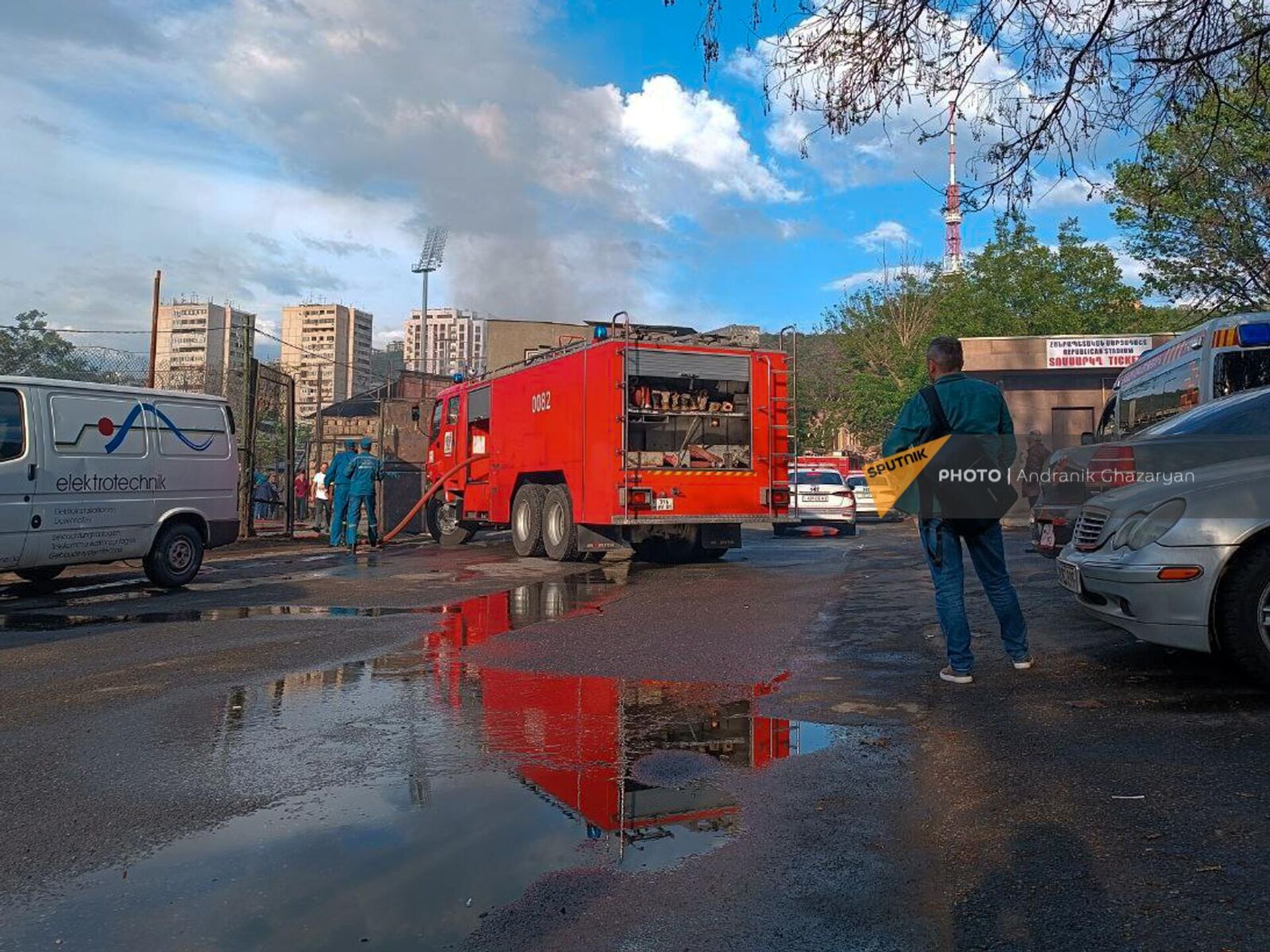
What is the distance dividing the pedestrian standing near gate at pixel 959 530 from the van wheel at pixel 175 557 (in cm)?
838

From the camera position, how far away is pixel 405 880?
9.46 feet

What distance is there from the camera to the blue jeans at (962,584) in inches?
206

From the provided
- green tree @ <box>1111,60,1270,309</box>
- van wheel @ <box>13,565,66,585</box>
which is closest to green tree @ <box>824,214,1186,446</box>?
green tree @ <box>1111,60,1270,309</box>

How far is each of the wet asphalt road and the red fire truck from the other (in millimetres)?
4908

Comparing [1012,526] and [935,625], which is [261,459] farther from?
[935,625]

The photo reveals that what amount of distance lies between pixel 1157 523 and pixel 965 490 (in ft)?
3.25

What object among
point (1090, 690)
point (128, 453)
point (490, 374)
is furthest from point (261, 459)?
point (1090, 690)

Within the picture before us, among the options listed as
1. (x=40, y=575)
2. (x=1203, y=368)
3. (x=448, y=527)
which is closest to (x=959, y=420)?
(x=1203, y=368)

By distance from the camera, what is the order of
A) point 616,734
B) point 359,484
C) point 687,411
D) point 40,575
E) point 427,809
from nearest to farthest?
point 427,809, point 616,734, point 40,575, point 687,411, point 359,484

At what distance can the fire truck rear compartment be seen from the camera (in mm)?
11961

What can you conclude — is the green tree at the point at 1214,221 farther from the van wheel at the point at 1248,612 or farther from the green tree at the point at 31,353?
the green tree at the point at 31,353

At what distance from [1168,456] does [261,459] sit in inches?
1291

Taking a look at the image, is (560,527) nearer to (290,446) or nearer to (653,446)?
(653,446)

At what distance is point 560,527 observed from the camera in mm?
13297
